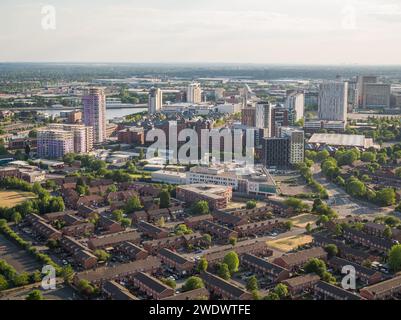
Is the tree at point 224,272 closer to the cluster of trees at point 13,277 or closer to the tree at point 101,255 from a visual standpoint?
the tree at point 101,255

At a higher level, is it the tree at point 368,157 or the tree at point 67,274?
the tree at point 368,157

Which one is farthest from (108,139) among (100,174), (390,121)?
(390,121)

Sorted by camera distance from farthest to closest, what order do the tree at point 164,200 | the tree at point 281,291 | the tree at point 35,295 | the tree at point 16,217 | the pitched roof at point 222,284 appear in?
the tree at point 164,200, the tree at point 16,217, the tree at point 281,291, the pitched roof at point 222,284, the tree at point 35,295

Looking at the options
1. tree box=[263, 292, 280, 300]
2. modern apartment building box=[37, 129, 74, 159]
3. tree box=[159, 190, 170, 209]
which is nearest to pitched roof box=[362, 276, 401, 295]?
tree box=[263, 292, 280, 300]

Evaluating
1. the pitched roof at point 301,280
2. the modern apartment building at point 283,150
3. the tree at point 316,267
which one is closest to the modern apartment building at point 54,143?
the modern apartment building at point 283,150

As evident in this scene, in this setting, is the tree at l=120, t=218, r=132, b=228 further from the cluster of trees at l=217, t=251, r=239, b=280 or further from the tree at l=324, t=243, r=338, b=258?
the tree at l=324, t=243, r=338, b=258

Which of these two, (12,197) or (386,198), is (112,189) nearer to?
(12,197)

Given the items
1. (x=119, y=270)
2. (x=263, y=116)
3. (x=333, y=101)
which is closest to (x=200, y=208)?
(x=119, y=270)
